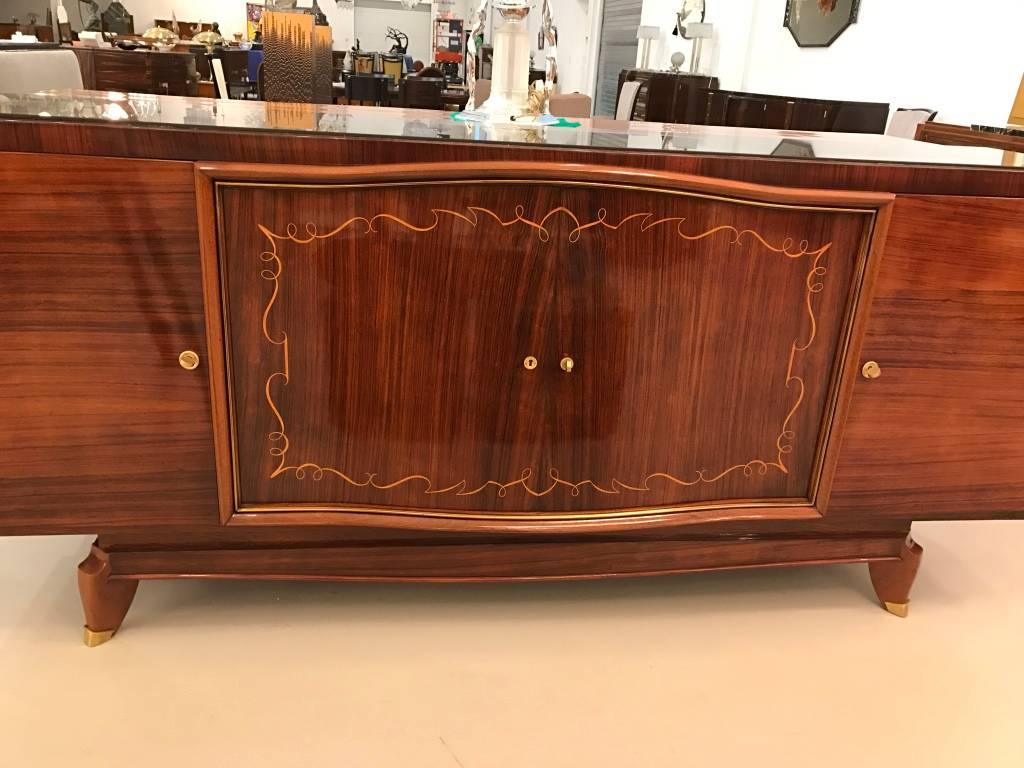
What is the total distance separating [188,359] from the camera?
1.18 metres

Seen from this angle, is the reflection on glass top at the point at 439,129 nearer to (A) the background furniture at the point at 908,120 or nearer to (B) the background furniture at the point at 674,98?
(A) the background furniture at the point at 908,120

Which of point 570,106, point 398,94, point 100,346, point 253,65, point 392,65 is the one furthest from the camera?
point 392,65

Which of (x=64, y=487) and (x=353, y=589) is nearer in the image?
(x=64, y=487)

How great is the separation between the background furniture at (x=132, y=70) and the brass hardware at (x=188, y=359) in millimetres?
2949

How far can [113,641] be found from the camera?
1409mm

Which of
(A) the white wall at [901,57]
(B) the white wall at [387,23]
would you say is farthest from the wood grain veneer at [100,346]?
(B) the white wall at [387,23]

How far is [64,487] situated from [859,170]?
1350 millimetres

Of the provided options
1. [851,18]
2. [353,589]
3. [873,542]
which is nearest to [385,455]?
[353,589]

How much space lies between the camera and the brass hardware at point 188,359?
118cm

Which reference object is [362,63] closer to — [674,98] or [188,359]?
[674,98]

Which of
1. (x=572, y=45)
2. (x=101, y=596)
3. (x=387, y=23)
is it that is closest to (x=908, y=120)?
(x=101, y=596)

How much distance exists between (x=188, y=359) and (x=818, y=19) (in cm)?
443

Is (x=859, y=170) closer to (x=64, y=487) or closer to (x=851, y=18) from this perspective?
(x=64, y=487)

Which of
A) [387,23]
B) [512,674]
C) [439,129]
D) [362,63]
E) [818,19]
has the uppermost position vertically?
[387,23]
